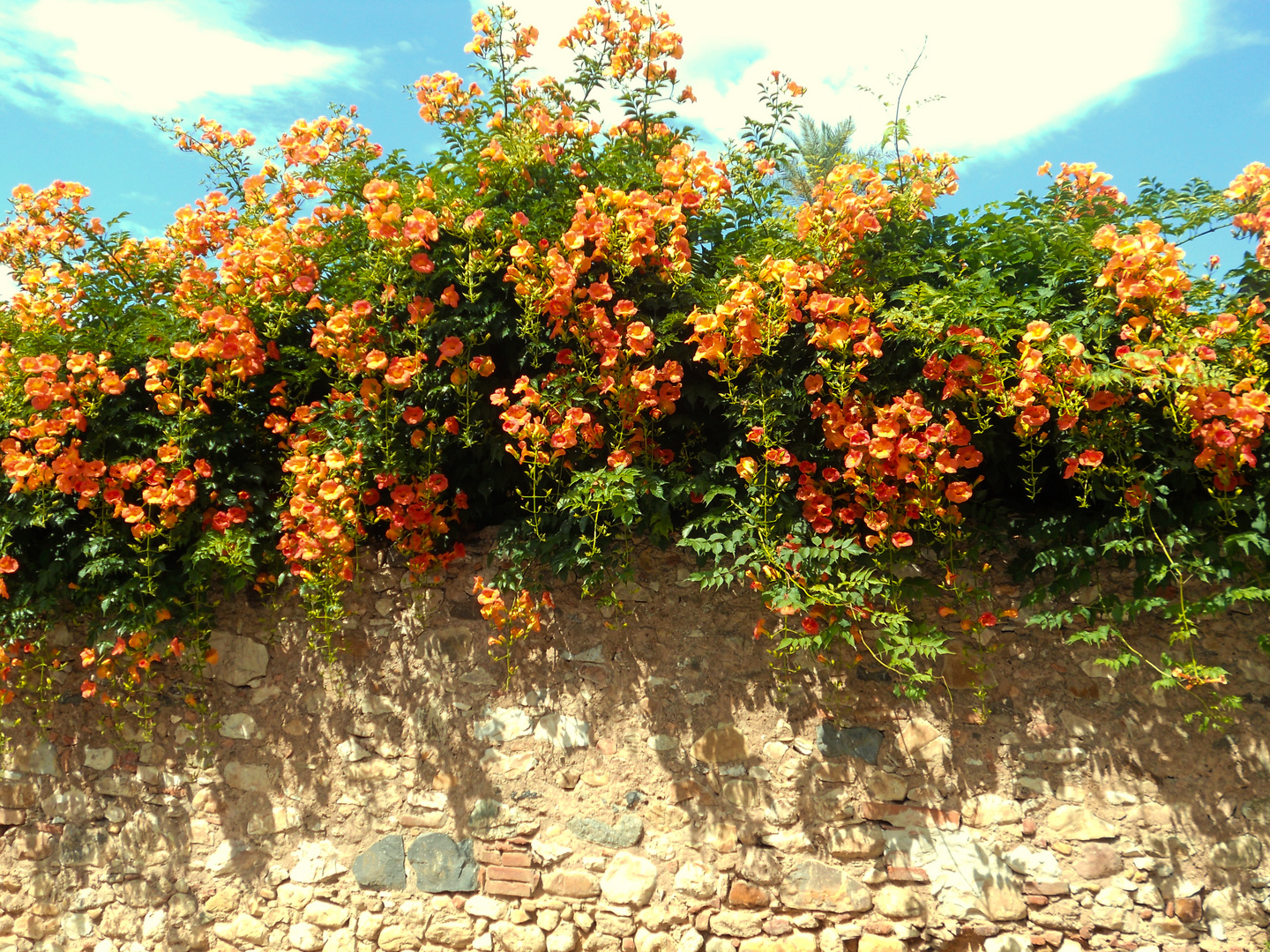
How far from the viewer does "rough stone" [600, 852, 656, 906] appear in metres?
3.58

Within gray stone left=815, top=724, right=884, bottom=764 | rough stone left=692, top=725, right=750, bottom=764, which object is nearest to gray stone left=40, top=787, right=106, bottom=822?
rough stone left=692, top=725, right=750, bottom=764

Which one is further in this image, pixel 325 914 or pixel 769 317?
pixel 325 914

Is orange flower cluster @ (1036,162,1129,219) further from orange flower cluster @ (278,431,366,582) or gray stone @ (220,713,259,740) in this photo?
gray stone @ (220,713,259,740)

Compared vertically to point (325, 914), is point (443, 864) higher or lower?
higher

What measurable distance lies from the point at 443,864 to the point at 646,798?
1012 mm

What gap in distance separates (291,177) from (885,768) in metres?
4.30

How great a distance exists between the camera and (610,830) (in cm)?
365

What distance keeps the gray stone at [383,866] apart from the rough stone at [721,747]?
58.2 inches

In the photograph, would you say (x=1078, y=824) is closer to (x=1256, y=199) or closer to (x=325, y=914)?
(x=1256, y=199)

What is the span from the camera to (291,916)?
397 cm

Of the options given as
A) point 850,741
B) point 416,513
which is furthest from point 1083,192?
point 416,513

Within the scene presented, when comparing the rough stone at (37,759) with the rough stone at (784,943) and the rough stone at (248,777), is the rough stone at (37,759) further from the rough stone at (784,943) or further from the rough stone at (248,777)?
the rough stone at (784,943)

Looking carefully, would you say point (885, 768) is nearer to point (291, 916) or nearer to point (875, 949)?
point (875, 949)

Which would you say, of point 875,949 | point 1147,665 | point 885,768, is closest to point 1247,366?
point 1147,665
